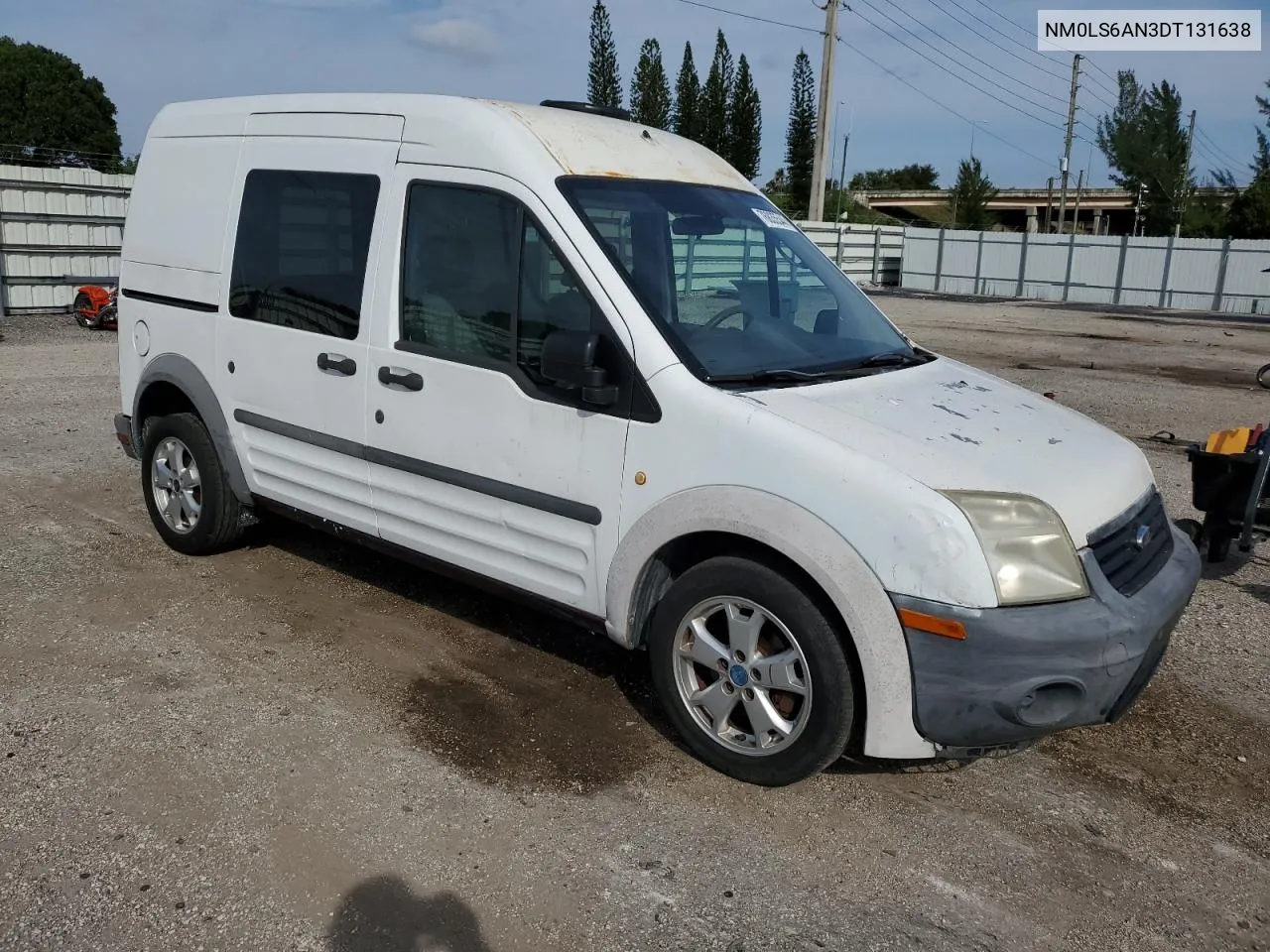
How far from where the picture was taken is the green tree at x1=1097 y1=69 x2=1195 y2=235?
63.1 meters

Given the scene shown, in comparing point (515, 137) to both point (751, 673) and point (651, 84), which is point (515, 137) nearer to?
point (751, 673)

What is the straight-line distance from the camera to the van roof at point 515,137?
4059 mm

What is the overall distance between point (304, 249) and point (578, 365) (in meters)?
1.85

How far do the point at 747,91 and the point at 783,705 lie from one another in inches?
2368

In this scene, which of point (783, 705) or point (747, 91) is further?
point (747, 91)

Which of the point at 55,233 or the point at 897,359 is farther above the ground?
the point at 55,233

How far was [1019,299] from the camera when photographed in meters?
33.7

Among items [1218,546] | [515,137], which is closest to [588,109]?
[515,137]

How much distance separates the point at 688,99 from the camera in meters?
59.5

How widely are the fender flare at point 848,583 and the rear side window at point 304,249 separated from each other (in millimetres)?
1949

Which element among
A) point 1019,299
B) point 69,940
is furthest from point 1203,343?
point 69,940

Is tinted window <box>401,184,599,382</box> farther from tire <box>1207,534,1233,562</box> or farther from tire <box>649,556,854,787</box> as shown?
tire <box>1207,534,1233,562</box>

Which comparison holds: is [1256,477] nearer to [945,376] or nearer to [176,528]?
[945,376]

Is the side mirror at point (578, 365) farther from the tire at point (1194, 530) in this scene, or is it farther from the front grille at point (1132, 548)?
the tire at point (1194, 530)
